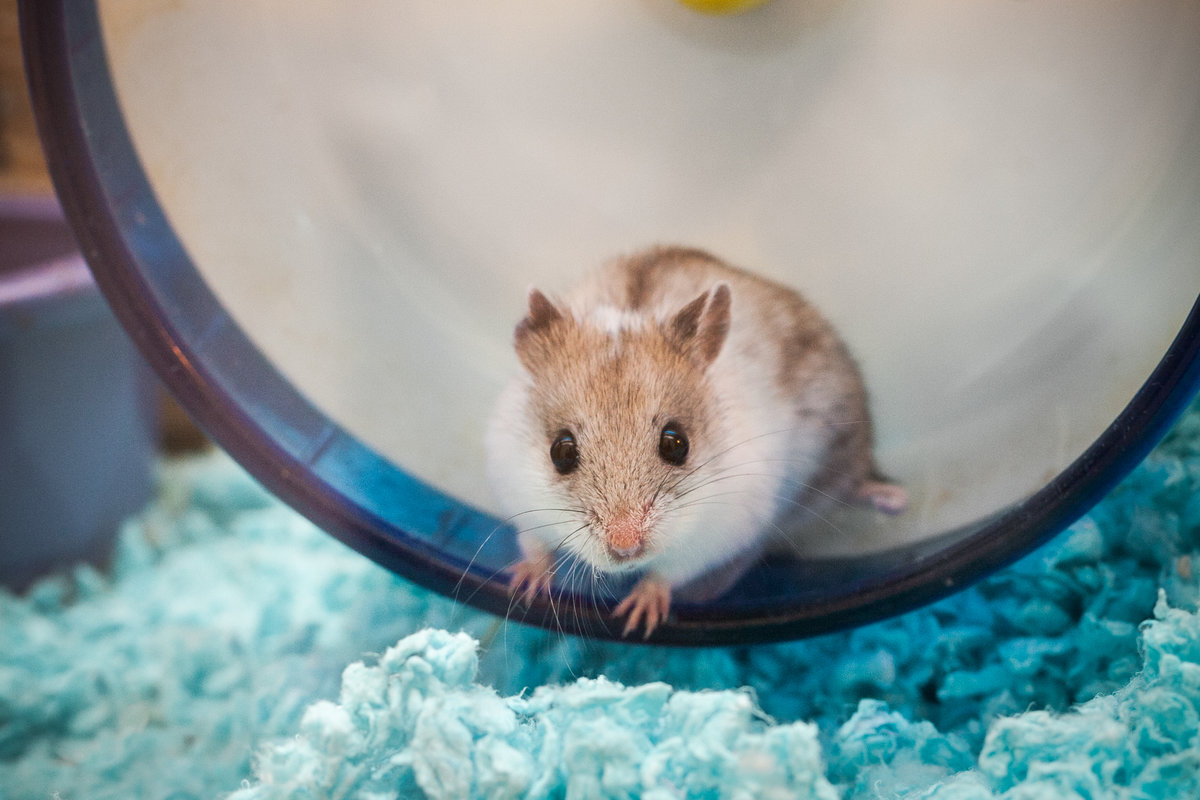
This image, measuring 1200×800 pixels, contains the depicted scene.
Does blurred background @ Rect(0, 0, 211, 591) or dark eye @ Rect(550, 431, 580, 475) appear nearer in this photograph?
dark eye @ Rect(550, 431, 580, 475)

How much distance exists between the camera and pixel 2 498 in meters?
2.16

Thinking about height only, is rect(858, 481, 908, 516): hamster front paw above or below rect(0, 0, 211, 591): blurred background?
below

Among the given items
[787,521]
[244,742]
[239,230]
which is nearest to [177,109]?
[239,230]

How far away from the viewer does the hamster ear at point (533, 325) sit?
1.41 m

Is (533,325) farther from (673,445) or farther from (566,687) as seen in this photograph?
(566,687)

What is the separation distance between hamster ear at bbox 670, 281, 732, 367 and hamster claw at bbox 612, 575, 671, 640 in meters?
0.36

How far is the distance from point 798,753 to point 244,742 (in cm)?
107

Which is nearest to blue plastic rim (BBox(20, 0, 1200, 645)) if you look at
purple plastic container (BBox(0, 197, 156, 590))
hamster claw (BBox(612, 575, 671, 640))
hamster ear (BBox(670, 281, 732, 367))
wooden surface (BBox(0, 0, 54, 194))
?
hamster claw (BBox(612, 575, 671, 640))

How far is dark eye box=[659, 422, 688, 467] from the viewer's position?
136cm

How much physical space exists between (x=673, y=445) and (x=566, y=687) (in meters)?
0.38

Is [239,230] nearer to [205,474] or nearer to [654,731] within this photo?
[654,731]

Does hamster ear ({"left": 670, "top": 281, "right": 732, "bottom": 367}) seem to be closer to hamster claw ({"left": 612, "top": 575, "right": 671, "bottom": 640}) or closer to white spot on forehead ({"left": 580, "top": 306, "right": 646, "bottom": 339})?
white spot on forehead ({"left": 580, "top": 306, "right": 646, "bottom": 339})

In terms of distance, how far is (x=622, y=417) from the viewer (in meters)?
1.35

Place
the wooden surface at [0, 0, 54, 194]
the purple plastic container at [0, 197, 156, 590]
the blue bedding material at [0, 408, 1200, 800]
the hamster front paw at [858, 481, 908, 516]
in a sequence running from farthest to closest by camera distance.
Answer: the wooden surface at [0, 0, 54, 194] < the purple plastic container at [0, 197, 156, 590] < the hamster front paw at [858, 481, 908, 516] < the blue bedding material at [0, 408, 1200, 800]
